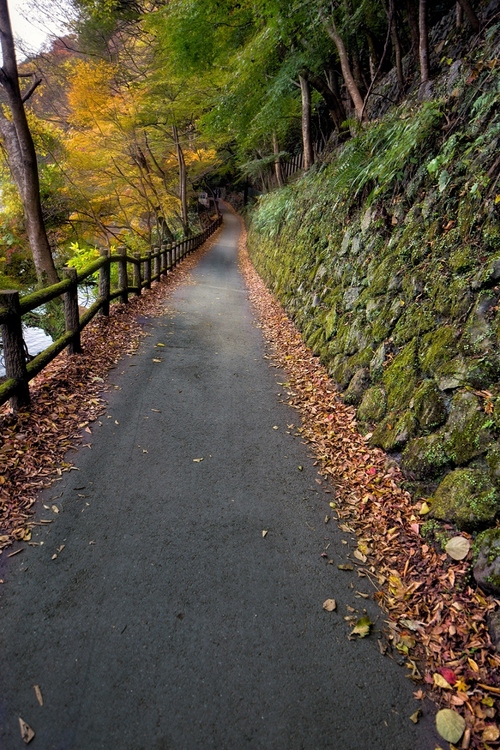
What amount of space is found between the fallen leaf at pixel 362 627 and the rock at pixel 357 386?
8.64 feet

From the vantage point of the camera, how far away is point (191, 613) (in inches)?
94.5

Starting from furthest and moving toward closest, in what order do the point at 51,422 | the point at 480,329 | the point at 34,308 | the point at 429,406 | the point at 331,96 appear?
the point at 331,96, the point at 34,308, the point at 51,422, the point at 429,406, the point at 480,329

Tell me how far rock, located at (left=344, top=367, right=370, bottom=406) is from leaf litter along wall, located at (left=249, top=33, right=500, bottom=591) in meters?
0.02

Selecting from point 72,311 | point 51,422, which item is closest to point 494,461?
point 51,422

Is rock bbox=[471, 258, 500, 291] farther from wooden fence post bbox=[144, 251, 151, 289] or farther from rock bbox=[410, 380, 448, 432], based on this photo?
wooden fence post bbox=[144, 251, 151, 289]

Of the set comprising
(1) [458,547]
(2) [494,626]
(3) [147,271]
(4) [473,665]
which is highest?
(3) [147,271]

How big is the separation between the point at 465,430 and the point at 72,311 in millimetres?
5106

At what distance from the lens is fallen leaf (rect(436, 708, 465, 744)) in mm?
1893

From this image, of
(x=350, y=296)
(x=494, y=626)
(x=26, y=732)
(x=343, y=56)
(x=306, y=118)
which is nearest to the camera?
(x=26, y=732)

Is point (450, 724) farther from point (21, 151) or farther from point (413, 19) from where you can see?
point (21, 151)

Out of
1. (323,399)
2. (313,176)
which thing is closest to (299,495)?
(323,399)

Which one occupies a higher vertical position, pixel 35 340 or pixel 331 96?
pixel 331 96

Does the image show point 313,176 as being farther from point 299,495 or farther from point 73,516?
point 73,516

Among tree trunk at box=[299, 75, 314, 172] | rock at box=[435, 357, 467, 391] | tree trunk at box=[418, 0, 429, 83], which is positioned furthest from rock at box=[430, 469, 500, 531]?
tree trunk at box=[299, 75, 314, 172]
